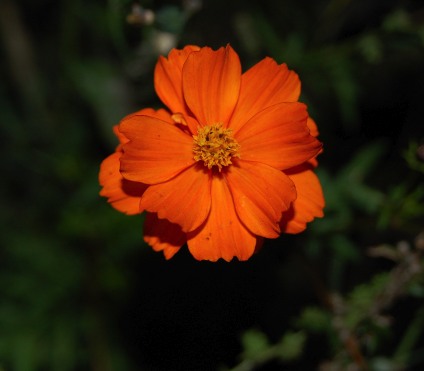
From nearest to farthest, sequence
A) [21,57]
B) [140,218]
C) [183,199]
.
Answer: [183,199] → [140,218] → [21,57]

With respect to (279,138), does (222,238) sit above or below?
below

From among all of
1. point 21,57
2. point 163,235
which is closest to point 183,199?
point 163,235

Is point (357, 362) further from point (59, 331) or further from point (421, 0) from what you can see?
point (421, 0)

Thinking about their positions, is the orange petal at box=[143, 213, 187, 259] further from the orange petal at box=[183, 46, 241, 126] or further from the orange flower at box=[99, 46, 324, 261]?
the orange petal at box=[183, 46, 241, 126]

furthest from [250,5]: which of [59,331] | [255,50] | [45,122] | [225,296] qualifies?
[59,331]

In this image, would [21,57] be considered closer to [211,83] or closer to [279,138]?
[211,83]

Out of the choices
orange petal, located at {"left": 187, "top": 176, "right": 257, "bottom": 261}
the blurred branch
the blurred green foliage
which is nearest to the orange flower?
A: orange petal, located at {"left": 187, "top": 176, "right": 257, "bottom": 261}

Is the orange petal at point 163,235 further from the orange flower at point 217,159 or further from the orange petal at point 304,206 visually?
the orange petal at point 304,206
